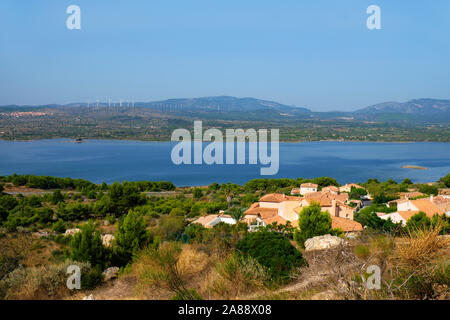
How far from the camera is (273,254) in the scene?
19.3ft

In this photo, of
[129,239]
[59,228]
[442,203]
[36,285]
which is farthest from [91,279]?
[442,203]

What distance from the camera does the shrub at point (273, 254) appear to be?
525 centimetres

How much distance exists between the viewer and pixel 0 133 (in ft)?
341

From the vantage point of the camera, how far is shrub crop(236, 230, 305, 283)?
5.25 meters

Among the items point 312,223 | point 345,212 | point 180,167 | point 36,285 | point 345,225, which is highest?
point 36,285

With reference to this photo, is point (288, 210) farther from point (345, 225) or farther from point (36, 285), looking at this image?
point (36, 285)

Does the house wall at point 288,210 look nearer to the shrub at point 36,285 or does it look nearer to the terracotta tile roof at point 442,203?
the terracotta tile roof at point 442,203

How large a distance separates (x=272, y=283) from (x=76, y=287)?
3009 millimetres

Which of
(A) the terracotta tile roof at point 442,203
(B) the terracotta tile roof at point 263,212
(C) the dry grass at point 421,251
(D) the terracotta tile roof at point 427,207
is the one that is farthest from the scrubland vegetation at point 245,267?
(A) the terracotta tile roof at point 442,203

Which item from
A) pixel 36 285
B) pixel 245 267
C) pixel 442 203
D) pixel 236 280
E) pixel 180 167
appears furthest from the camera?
pixel 180 167

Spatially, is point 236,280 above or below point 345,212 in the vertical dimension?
above

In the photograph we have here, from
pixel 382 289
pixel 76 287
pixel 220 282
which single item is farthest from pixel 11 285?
pixel 382 289

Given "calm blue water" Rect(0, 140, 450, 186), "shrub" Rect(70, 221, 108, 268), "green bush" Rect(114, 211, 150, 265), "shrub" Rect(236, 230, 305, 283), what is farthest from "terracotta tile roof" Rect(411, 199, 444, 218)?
"calm blue water" Rect(0, 140, 450, 186)

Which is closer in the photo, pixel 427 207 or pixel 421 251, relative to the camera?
pixel 421 251
